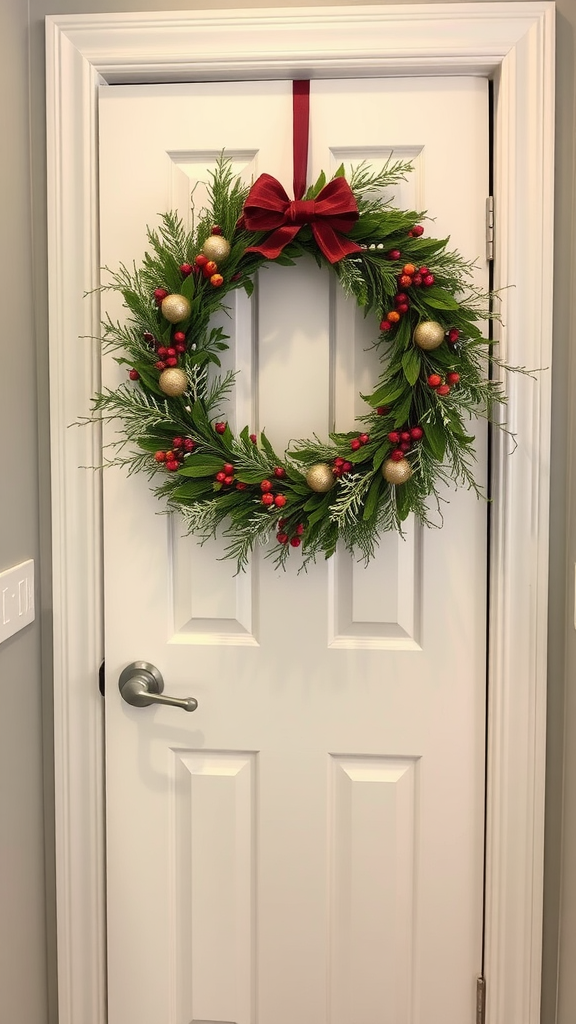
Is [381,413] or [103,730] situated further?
[103,730]

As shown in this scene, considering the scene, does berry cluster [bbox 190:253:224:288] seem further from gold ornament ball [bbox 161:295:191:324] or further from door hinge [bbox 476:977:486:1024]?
door hinge [bbox 476:977:486:1024]

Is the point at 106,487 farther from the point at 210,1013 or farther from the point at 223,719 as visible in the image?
the point at 210,1013

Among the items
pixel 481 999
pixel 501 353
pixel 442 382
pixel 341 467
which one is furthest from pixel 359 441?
pixel 481 999

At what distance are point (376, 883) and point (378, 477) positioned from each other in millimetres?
718

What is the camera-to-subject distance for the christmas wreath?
111cm

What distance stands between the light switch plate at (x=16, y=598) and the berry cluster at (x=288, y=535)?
427 mm

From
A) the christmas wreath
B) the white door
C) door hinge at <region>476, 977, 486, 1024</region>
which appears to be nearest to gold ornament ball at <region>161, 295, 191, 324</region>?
the christmas wreath

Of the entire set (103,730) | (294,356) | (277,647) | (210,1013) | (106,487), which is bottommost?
(210,1013)

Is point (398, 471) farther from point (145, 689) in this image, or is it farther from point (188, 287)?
point (145, 689)

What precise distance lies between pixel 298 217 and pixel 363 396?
0.98 feet

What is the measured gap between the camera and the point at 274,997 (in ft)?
4.13

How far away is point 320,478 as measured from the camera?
3.63 feet

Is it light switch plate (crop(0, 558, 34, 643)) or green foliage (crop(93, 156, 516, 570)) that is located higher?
green foliage (crop(93, 156, 516, 570))

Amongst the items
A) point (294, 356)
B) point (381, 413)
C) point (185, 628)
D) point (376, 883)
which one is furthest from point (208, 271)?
point (376, 883)
